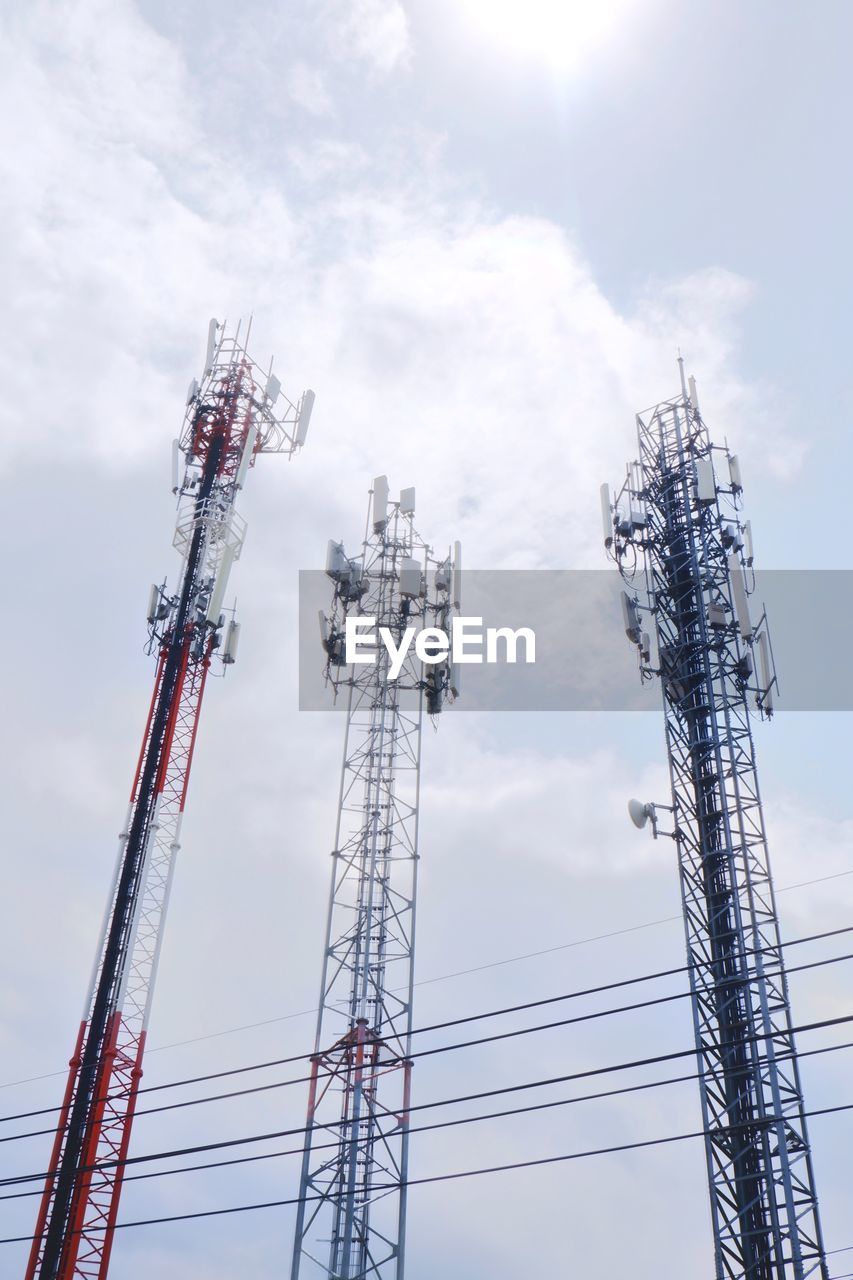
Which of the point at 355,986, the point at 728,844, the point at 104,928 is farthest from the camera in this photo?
the point at 104,928

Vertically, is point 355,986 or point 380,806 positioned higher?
point 380,806

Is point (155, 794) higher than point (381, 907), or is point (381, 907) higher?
point (155, 794)

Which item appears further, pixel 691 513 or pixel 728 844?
pixel 691 513

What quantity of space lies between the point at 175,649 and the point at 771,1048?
29984 millimetres

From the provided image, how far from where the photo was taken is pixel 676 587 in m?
35.9

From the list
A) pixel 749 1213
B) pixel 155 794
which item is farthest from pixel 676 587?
pixel 155 794

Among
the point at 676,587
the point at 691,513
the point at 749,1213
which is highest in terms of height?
the point at 691,513

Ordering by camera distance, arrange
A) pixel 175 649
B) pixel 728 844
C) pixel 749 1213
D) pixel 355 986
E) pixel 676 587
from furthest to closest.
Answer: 1. pixel 175 649
2. pixel 676 587
3. pixel 355 986
4. pixel 728 844
5. pixel 749 1213

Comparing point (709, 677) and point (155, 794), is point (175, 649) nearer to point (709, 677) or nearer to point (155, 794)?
point (155, 794)

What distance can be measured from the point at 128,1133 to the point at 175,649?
18954 mm

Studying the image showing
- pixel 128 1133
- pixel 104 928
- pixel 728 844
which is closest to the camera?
pixel 728 844

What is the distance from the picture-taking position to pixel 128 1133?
40438 mm

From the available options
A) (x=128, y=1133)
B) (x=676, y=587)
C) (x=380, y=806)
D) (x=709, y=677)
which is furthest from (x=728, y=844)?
(x=128, y=1133)

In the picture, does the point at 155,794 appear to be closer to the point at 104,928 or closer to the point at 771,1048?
the point at 104,928
